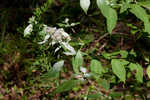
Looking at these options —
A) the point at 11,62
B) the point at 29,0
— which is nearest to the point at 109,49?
the point at 11,62

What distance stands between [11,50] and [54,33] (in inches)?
43.7

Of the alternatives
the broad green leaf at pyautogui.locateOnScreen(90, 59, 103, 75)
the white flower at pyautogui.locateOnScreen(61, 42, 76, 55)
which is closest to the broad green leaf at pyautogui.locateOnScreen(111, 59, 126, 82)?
the broad green leaf at pyautogui.locateOnScreen(90, 59, 103, 75)

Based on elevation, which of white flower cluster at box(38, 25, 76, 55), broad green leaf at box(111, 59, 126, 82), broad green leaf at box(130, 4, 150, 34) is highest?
broad green leaf at box(130, 4, 150, 34)

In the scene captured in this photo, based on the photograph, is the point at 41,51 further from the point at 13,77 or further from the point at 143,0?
the point at 13,77

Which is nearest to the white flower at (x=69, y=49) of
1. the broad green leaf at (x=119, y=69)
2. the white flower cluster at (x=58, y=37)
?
the white flower cluster at (x=58, y=37)

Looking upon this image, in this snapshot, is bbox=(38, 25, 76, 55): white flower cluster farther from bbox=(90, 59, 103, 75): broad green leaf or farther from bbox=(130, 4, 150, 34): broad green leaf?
bbox=(130, 4, 150, 34): broad green leaf

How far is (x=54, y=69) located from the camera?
1036mm

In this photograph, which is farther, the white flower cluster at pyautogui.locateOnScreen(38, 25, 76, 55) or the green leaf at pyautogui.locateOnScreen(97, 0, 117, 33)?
the white flower cluster at pyautogui.locateOnScreen(38, 25, 76, 55)

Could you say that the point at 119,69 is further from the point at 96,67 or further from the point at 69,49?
the point at 69,49

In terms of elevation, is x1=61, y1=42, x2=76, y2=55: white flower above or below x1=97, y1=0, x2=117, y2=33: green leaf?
below

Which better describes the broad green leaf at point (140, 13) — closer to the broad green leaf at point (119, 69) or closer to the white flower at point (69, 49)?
the broad green leaf at point (119, 69)

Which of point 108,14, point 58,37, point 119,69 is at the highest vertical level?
point 108,14

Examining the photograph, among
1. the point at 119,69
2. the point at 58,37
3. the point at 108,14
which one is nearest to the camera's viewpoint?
the point at 108,14

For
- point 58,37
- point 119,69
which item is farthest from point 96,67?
point 58,37
